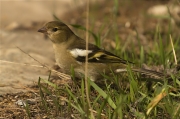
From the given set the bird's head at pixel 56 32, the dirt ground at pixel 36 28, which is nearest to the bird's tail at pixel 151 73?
the bird's head at pixel 56 32

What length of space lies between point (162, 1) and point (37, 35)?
3093mm

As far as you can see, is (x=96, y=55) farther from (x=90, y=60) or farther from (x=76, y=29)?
(x=76, y=29)

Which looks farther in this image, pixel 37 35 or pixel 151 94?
pixel 37 35

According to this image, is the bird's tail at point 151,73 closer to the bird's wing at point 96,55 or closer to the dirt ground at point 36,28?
the bird's wing at point 96,55

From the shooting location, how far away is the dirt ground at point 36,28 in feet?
15.0

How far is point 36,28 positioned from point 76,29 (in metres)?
1.22

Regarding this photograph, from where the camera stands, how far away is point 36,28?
8039 mm

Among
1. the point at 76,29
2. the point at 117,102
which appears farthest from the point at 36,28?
the point at 117,102

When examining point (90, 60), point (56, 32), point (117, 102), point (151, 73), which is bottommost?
point (117, 102)

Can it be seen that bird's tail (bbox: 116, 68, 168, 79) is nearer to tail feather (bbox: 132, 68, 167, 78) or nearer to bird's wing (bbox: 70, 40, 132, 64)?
tail feather (bbox: 132, 68, 167, 78)

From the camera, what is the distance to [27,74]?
514cm

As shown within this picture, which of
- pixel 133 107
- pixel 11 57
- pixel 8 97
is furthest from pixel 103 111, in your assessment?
pixel 11 57

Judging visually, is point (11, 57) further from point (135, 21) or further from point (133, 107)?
point (135, 21)

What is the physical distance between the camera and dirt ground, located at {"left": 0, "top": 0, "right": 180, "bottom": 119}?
15.0 feet
